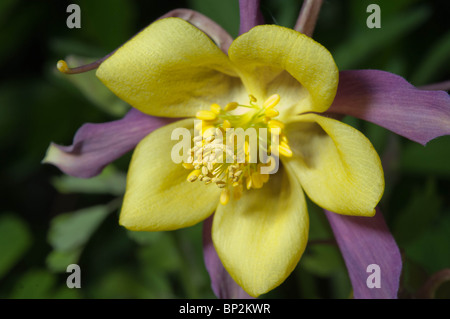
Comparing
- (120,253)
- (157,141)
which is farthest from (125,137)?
(120,253)

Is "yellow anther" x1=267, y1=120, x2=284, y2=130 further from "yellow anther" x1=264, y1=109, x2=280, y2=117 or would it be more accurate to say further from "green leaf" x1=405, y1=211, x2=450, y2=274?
"green leaf" x1=405, y1=211, x2=450, y2=274

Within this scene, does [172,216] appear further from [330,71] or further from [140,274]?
[140,274]

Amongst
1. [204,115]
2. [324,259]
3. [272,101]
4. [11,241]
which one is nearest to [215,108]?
[204,115]

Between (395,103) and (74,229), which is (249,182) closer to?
(395,103)

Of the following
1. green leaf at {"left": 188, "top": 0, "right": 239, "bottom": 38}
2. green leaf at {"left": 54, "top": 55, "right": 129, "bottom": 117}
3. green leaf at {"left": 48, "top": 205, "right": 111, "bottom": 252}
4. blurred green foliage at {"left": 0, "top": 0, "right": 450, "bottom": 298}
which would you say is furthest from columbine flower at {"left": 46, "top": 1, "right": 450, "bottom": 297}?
green leaf at {"left": 188, "top": 0, "right": 239, "bottom": 38}

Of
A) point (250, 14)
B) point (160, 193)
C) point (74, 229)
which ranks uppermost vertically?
point (250, 14)

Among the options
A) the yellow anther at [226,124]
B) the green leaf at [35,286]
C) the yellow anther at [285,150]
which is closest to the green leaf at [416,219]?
the yellow anther at [285,150]
